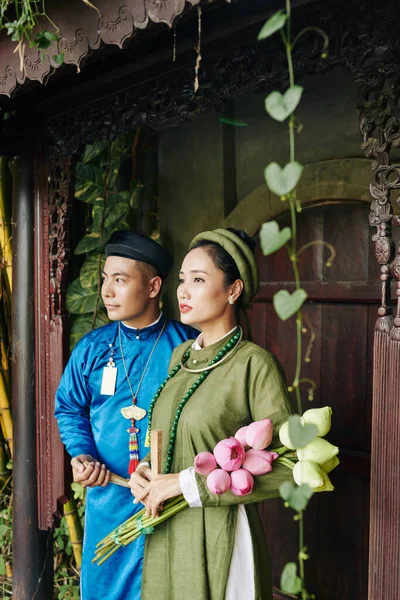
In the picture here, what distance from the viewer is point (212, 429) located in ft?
6.68

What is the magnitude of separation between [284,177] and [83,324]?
8.90ft

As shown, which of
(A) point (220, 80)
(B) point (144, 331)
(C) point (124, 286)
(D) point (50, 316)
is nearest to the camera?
(A) point (220, 80)

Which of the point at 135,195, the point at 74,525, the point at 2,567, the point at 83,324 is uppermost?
the point at 135,195

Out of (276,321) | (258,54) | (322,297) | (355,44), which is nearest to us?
(355,44)

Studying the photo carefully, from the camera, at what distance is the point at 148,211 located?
4.12 meters

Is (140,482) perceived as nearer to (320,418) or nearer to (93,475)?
(93,475)

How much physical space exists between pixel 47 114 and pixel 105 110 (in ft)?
1.73

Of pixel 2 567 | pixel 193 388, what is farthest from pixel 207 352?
pixel 2 567

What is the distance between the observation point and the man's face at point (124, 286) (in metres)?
2.58

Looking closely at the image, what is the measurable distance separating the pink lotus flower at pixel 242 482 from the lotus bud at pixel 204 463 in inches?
2.6

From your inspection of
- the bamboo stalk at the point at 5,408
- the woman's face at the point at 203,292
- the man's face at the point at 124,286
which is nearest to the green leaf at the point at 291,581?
the woman's face at the point at 203,292

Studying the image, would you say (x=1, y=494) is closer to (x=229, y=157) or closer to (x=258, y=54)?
(x=229, y=157)

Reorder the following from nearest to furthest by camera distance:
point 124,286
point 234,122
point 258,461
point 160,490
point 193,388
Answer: point 258,461, point 160,490, point 193,388, point 124,286, point 234,122

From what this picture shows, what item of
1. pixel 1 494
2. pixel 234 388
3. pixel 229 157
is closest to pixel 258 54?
pixel 234 388
